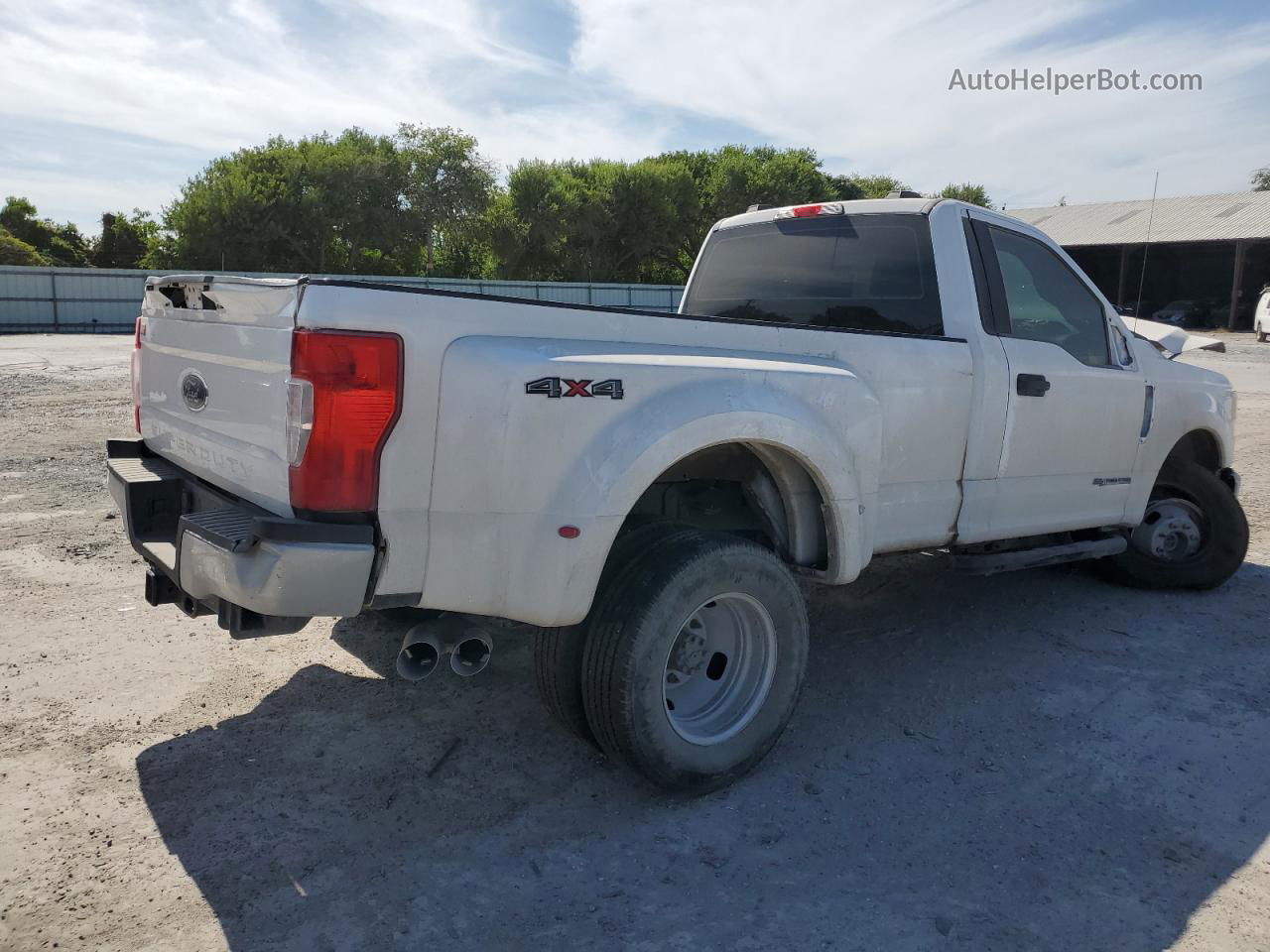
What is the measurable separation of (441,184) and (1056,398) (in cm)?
5041

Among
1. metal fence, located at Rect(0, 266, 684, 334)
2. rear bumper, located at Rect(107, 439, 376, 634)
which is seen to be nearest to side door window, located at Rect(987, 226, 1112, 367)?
rear bumper, located at Rect(107, 439, 376, 634)

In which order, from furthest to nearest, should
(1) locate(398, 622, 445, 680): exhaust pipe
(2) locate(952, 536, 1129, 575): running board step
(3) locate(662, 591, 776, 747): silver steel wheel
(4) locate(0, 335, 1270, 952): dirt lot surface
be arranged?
(2) locate(952, 536, 1129, 575): running board step
(3) locate(662, 591, 776, 747): silver steel wheel
(1) locate(398, 622, 445, 680): exhaust pipe
(4) locate(0, 335, 1270, 952): dirt lot surface

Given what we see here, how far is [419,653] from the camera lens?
314cm

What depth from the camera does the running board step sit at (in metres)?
4.52

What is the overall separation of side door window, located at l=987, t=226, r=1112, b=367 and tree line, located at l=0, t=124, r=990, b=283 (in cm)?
4265

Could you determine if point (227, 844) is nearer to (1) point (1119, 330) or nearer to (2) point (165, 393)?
(2) point (165, 393)

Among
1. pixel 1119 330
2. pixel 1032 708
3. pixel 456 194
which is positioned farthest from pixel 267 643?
pixel 456 194

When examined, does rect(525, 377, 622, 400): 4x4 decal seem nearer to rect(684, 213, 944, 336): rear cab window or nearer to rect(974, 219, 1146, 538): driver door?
rect(684, 213, 944, 336): rear cab window

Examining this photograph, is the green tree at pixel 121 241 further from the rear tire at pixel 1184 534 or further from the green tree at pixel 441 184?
the rear tire at pixel 1184 534

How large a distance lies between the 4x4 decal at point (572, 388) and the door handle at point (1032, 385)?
2271mm

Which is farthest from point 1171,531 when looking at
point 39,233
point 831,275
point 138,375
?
point 39,233

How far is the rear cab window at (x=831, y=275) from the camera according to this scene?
4426 mm

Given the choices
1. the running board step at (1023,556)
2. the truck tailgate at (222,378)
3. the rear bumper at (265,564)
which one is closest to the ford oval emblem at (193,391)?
the truck tailgate at (222,378)

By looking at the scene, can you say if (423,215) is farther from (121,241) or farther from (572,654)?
(572,654)
